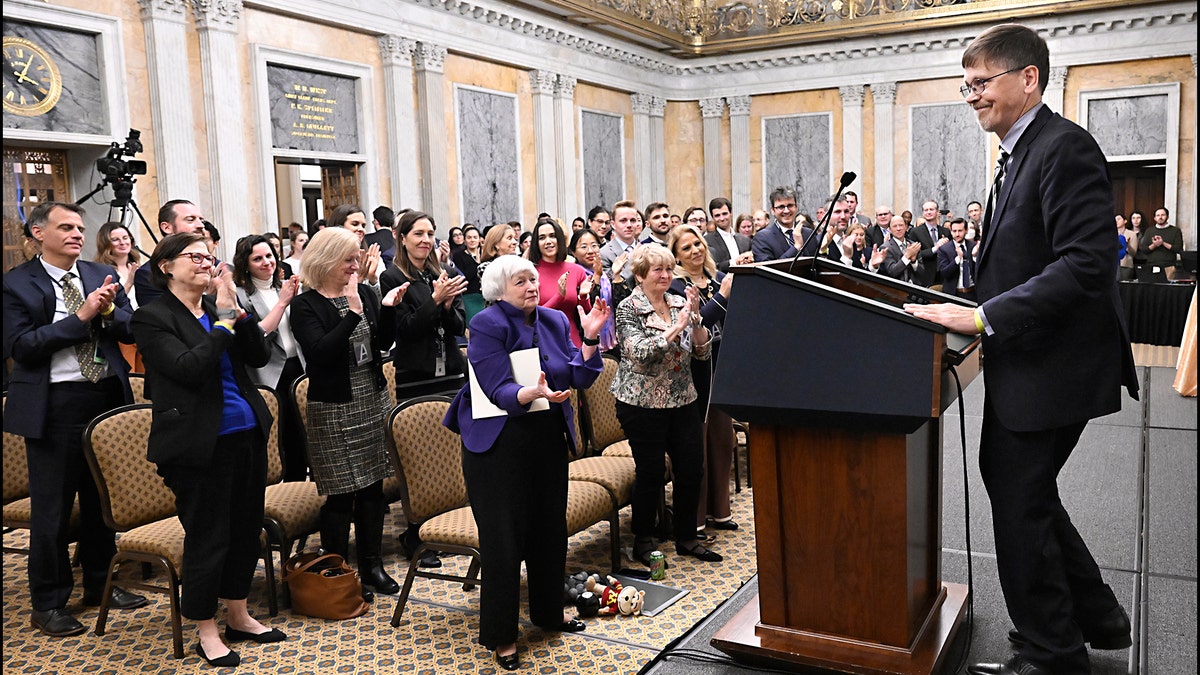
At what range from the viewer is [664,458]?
14.9ft

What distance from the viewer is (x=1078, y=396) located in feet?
8.94

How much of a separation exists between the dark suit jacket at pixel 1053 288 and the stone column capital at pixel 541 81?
42.0 feet

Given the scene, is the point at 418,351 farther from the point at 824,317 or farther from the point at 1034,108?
the point at 1034,108

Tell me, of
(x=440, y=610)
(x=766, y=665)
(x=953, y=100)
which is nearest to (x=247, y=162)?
(x=440, y=610)

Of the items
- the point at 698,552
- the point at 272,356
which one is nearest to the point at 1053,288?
A: the point at 698,552

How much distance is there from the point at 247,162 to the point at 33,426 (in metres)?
7.01

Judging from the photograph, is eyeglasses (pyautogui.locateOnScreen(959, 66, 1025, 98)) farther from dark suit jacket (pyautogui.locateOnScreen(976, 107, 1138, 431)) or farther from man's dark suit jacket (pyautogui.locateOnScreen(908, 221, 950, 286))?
man's dark suit jacket (pyautogui.locateOnScreen(908, 221, 950, 286))

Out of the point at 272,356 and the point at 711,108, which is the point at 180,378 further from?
the point at 711,108

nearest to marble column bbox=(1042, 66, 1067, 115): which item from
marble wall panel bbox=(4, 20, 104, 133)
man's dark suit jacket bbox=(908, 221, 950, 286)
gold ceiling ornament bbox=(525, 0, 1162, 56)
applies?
gold ceiling ornament bbox=(525, 0, 1162, 56)

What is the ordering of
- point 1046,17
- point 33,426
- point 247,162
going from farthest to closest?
point 1046,17 < point 247,162 < point 33,426

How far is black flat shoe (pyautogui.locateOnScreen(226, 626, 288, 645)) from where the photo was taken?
3.86m

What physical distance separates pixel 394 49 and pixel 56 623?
9.59 meters

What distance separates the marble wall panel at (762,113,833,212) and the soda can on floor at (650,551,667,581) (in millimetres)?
14657

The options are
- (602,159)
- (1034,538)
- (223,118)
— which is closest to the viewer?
(1034,538)
